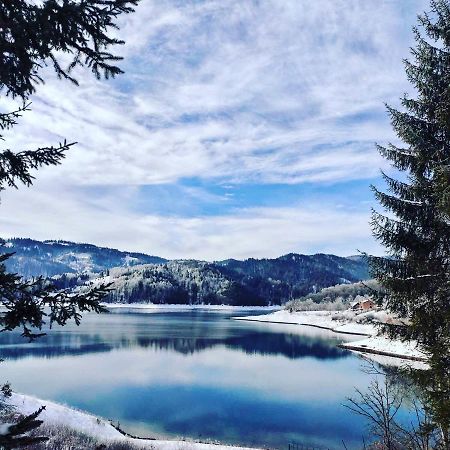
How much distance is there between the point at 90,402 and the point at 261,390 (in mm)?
13557

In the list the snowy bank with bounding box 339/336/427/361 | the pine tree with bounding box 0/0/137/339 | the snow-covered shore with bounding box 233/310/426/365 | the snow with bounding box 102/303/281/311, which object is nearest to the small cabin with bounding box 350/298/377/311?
the snow-covered shore with bounding box 233/310/426/365

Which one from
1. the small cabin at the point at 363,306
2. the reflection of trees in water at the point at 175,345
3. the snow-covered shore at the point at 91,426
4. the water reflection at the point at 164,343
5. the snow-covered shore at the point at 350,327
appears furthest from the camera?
the small cabin at the point at 363,306

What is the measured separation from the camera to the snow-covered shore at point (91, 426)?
19891mm

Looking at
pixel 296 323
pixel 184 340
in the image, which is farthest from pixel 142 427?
pixel 296 323

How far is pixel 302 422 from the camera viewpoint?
85.7 ft

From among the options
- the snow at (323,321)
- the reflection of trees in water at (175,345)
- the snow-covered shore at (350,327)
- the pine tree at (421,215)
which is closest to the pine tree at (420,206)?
the pine tree at (421,215)

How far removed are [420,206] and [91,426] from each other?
20.3 m

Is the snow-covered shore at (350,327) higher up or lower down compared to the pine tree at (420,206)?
lower down

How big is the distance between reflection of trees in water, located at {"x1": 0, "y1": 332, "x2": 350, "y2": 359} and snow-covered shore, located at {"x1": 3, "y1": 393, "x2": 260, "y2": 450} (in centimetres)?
2512

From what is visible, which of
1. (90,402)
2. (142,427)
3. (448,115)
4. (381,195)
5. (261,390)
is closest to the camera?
(448,115)

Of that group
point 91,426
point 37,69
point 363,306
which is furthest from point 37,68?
point 363,306

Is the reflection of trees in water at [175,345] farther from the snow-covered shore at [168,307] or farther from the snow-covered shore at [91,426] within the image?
the snow-covered shore at [168,307]

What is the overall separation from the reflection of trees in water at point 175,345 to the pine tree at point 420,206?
43.7 meters

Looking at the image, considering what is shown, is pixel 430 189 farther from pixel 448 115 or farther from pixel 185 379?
pixel 185 379
